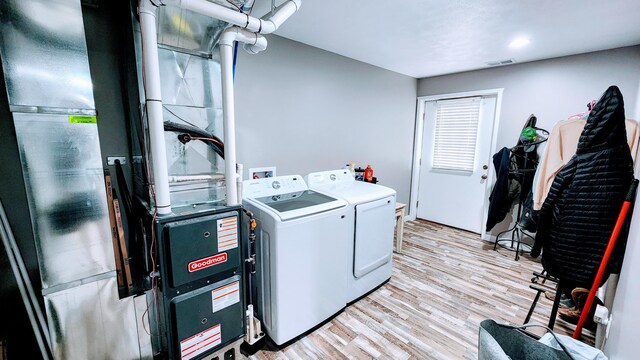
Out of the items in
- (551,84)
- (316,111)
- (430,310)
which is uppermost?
(551,84)

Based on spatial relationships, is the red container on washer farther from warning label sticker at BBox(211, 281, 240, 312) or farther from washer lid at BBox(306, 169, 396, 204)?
warning label sticker at BBox(211, 281, 240, 312)

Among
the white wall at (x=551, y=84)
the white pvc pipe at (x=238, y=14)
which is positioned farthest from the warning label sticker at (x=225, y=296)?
the white wall at (x=551, y=84)

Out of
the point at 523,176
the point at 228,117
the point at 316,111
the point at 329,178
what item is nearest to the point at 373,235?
the point at 329,178

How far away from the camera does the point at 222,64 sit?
1.27 metres

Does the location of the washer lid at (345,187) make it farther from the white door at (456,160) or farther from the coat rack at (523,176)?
the white door at (456,160)

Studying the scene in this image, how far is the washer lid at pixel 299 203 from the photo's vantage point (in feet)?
5.38

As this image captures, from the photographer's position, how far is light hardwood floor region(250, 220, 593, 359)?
1705 millimetres

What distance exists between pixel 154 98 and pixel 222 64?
372 millimetres

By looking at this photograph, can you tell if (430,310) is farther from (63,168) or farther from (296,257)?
(63,168)

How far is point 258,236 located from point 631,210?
7.01 ft

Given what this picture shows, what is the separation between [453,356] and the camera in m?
1.65

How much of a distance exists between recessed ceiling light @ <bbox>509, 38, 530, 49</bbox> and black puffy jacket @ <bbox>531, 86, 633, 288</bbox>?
1370 millimetres

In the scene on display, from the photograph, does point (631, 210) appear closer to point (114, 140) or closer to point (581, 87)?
point (581, 87)

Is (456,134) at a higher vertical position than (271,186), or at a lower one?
higher
